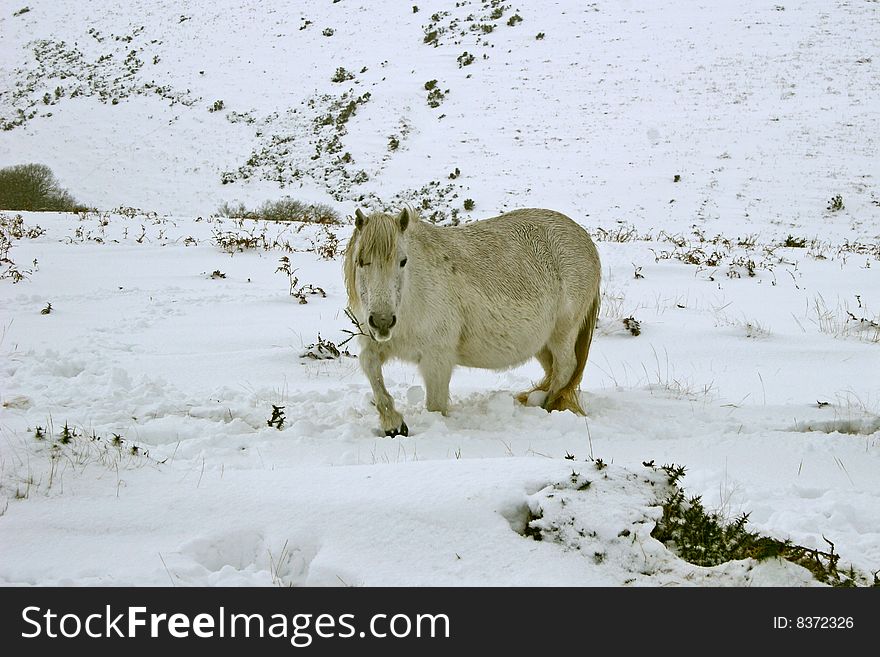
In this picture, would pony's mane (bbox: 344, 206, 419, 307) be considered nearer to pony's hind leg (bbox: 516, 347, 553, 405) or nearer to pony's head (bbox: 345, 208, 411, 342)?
pony's head (bbox: 345, 208, 411, 342)

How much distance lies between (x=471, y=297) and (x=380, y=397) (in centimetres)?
118

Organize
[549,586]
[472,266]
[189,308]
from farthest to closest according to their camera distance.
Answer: [189,308]
[472,266]
[549,586]

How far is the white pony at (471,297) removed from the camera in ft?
14.9

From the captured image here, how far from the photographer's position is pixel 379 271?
4434 mm

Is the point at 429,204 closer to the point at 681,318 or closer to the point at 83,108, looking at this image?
the point at 681,318

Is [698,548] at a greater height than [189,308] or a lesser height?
greater

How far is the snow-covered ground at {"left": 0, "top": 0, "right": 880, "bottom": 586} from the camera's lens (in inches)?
111

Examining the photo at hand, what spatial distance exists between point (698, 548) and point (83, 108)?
123 feet

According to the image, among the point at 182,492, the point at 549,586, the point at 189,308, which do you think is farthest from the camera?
the point at 189,308

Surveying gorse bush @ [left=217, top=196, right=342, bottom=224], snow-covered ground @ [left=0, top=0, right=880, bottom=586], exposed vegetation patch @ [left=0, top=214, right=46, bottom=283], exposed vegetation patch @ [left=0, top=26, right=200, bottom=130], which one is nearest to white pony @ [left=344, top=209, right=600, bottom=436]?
snow-covered ground @ [left=0, top=0, right=880, bottom=586]

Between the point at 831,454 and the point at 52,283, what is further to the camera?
the point at 52,283

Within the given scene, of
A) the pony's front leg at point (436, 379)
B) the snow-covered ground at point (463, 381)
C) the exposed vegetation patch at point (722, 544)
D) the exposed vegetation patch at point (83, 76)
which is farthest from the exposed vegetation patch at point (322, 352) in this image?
the exposed vegetation patch at point (83, 76)
